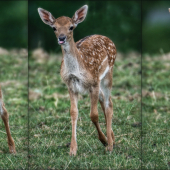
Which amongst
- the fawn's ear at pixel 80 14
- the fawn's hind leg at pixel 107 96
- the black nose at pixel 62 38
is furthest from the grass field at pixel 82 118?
the fawn's ear at pixel 80 14

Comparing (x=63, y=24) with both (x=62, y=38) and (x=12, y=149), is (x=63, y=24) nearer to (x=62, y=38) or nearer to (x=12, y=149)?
(x=62, y=38)

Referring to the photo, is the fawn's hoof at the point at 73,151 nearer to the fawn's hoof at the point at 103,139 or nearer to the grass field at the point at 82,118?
the grass field at the point at 82,118

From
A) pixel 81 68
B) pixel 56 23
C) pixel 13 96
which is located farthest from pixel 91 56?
pixel 13 96

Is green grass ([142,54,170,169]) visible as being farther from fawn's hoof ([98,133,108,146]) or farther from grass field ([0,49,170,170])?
fawn's hoof ([98,133,108,146])

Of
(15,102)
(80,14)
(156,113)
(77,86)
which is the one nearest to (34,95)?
(15,102)

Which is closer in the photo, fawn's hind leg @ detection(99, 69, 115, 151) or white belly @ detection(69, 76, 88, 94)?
white belly @ detection(69, 76, 88, 94)

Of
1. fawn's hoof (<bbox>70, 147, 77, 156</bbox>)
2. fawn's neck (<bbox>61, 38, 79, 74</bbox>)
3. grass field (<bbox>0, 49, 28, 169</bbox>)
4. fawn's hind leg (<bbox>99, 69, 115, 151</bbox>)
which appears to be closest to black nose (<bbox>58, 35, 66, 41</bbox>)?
fawn's neck (<bbox>61, 38, 79, 74</bbox>)

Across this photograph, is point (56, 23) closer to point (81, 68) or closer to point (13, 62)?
point (81, 68)

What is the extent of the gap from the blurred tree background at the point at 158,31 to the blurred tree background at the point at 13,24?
2.06 m

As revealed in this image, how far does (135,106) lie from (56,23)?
1.77m

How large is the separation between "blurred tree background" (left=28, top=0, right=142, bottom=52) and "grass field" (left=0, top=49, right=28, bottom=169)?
102 cm

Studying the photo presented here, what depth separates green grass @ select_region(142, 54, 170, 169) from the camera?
4.35 metres

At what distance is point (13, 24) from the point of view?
24.9ft

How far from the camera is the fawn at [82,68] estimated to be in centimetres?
465
